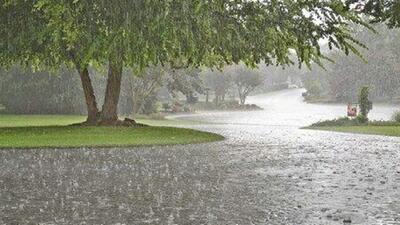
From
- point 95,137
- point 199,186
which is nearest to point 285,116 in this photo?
point 95,137

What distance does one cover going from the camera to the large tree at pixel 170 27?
803 inches

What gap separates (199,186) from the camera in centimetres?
1129

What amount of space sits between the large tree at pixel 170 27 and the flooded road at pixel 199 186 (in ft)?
16.2

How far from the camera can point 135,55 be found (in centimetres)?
2272

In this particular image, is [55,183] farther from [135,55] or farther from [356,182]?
[135,55]

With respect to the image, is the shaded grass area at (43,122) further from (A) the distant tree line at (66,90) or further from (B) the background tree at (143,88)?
(B) the background tree at (143,88)

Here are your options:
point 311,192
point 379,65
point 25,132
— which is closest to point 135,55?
point 25,132

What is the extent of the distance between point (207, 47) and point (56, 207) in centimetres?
1576

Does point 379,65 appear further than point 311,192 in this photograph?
Yes

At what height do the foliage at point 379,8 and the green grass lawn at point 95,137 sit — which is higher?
the foliage at point 379,8

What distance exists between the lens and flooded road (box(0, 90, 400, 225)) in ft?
27.5

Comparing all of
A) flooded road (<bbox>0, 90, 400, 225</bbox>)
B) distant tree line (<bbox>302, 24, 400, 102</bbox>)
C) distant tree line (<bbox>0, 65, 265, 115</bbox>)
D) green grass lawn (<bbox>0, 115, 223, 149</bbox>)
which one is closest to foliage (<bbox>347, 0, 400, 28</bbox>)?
flooded road (<bbox>0, 90, 400, 225</bbox>)

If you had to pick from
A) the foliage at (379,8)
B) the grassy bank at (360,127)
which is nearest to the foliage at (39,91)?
the grassy bank at (360,127)

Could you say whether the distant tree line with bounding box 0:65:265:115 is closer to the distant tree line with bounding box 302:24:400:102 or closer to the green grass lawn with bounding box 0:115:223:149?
the green grass lawn with bounding box 0:115:223:149
